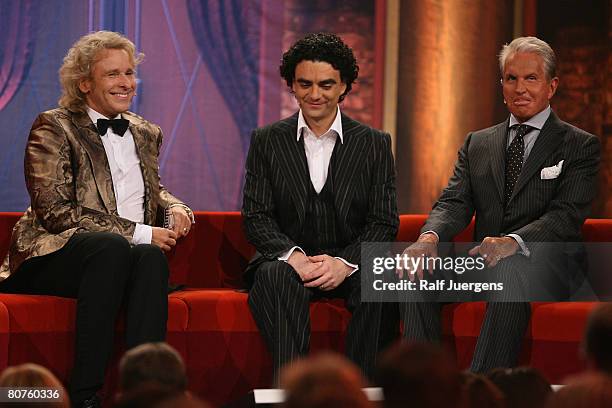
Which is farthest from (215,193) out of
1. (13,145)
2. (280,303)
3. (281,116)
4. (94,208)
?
(280,303)

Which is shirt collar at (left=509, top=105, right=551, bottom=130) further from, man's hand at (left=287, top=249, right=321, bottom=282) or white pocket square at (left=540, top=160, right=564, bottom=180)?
man's hand at (left=287, top=249, right=321, bottom=282)

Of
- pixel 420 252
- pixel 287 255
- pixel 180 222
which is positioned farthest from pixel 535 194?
pixel 180 222

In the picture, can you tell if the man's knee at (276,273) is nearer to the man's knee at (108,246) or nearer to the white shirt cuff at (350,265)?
the white shirt cuff at (350,265)

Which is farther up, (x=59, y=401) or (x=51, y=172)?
(x=51, y=172)

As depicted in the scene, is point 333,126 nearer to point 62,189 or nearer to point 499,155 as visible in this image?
point 499,155

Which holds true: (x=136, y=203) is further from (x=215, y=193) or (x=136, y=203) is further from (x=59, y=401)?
(x=59, y=401)

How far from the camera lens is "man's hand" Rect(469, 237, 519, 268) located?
11.8ft

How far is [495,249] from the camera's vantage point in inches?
142

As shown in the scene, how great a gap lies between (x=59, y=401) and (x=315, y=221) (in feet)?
7.37

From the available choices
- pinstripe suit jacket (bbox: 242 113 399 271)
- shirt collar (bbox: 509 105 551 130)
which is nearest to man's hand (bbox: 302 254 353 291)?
pinstripe suit jacket (bbox: 242 113 399 271)

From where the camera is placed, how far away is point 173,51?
5.28 metres

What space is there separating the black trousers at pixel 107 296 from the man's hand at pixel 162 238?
8.9 inches

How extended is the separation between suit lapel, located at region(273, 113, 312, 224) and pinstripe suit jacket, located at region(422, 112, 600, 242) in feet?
1.60

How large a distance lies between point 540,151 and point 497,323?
0.76 metres
